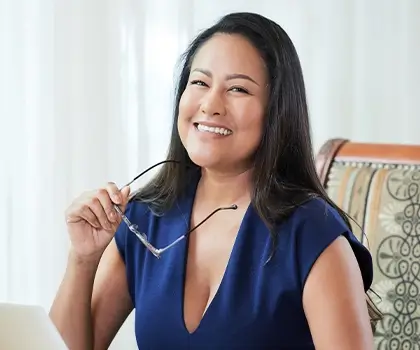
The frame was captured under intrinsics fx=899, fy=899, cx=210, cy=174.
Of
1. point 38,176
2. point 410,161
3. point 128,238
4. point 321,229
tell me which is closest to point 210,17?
point 38,176

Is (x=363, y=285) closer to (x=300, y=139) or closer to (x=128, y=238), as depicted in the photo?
(x=300, y=139)

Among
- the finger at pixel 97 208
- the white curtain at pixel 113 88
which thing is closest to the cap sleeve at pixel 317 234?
the finger at pixel 97 208

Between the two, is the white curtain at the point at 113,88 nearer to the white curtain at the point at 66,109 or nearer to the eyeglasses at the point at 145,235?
the white curtain at the point at 66,109

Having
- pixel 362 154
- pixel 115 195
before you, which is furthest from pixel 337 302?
pixel 362 154

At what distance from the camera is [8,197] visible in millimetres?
2238

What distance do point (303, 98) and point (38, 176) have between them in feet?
3.18

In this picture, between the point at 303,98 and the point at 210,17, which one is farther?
the point at 210,17

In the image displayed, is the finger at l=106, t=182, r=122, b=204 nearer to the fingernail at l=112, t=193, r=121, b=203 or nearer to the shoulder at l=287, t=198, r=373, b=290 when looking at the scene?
the fingernail at l=112, t=193, r=121, b=203

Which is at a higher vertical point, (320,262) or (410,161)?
(410,161)

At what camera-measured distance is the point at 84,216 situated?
1.47m

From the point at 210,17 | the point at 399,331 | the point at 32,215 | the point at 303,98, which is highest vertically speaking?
the point at 210,17

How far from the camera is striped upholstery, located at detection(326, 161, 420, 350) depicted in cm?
170

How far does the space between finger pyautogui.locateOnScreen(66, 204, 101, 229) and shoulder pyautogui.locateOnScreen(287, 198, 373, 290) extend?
1.05ft

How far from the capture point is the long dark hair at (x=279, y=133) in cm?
145
